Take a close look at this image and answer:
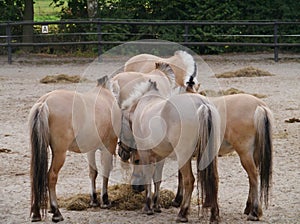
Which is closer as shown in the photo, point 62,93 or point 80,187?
point 62,93

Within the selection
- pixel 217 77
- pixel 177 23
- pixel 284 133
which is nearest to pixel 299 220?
pixel 284 133

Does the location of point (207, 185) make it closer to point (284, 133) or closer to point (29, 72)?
point (284, 133)

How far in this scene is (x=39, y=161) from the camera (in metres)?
5.25

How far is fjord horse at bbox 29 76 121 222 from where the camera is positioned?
17.2ft

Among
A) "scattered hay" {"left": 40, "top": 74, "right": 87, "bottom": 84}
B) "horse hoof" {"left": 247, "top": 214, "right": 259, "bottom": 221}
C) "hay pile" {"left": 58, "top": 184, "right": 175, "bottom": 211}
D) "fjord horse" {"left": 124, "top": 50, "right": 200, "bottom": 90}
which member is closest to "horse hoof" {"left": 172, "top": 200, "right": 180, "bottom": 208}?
"hay pile" {"left": 58, "top": 184, "right": 175, "bottom": 211}

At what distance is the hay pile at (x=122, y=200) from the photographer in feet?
19.2

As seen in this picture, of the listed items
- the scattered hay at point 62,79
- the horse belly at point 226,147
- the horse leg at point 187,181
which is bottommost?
the scattered hay at point 62,79

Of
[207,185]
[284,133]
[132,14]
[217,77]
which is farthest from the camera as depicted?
[132,14]

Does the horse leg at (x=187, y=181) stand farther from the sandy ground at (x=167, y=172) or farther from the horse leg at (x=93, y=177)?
the horse leg at (x=93, y=177)

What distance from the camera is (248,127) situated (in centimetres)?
552

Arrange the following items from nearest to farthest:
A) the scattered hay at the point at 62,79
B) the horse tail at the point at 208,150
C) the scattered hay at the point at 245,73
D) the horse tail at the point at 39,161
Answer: the horse tail at the point at 208,150 → the horse tail at the point at 39,161 → the scattered hay at the point at 62,79 → the scattered hay at the point at 245,73

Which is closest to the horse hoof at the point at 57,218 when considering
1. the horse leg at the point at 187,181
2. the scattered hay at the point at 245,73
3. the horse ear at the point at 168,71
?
the horse leg at the point at 187,181

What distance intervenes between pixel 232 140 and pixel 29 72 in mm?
11100

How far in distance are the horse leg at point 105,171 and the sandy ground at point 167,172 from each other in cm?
14
